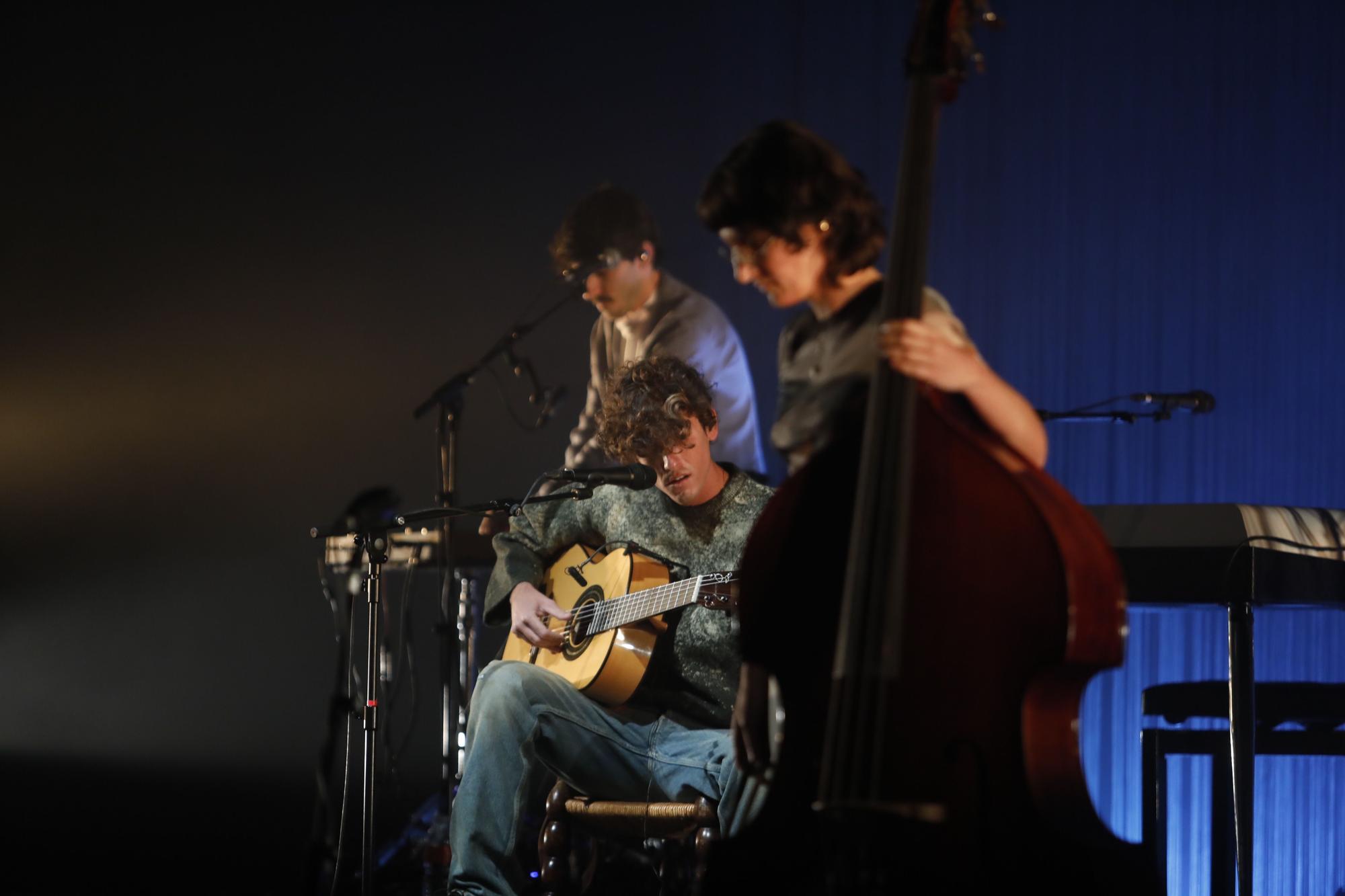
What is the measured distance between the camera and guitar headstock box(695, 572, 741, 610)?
2.34 meters

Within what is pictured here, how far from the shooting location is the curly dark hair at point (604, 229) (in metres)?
3.83

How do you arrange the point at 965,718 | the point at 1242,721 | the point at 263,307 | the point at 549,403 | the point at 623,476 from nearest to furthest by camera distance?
the point at 965,718 < the point at 1242,721 < the point at 623,476 < the point at 549,403 < the point at 263,307

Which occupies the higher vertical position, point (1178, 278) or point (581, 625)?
point (1178, 278)

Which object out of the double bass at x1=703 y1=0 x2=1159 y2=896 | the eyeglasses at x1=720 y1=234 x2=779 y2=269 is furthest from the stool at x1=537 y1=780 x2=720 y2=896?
the eyeglasses at x1=720 y1=234 x2=779 y2=269

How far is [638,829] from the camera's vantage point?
93.7 inches

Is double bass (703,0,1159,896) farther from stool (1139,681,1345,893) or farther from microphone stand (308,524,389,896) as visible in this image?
stool (1139,681,1345,893)

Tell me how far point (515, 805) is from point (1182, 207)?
2.37 m

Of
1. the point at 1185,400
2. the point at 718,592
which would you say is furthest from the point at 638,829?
the point at 1185,400

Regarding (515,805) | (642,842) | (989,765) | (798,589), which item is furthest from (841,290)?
(642,842)

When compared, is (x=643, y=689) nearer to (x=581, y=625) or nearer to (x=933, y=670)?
(x=581, y=625)

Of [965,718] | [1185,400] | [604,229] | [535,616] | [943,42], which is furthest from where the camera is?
[604,229]

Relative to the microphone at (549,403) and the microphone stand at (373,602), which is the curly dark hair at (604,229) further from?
the microphone stand at (373,602)

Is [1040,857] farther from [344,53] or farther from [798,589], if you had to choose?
[344,53]

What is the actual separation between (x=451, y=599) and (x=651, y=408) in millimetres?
543
